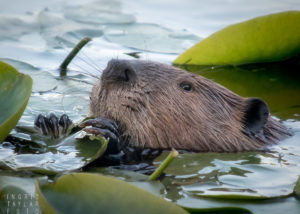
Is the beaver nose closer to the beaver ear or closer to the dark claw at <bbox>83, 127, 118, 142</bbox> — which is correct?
the dark claw at <bbox>83, 127, 118, 142</bbox>

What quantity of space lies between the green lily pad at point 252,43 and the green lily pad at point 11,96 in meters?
2.95

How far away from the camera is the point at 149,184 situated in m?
2.88

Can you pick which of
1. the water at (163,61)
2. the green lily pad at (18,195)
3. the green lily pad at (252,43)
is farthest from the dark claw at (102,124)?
the green lily pad at (252,43)

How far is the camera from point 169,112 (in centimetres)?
382

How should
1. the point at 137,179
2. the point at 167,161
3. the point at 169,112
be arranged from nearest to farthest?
the point at 167,161
the point at 137,179
the point at 169,112

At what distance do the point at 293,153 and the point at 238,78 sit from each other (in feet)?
7.87

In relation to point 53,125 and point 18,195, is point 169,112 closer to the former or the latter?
point 53,125

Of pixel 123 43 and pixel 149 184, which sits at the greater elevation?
pixel 123 43

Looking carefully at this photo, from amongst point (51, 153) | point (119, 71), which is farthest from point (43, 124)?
point (119, 71)

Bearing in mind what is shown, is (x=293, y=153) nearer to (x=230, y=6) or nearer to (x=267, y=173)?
(x=267, y=173)

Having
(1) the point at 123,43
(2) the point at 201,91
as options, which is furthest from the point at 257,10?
(2) the point at 201,91

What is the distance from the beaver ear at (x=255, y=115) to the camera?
400 centimetres

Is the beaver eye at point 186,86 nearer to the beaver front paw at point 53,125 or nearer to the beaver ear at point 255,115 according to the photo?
the beaver ear at point 255,115

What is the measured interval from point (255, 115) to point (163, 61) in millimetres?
2803
